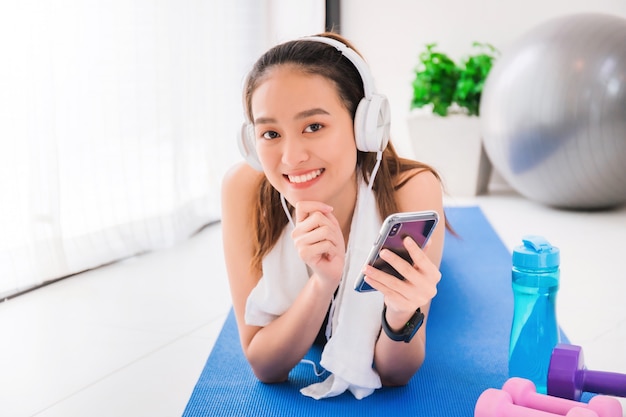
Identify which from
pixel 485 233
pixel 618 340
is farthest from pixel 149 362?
pixel 485 233

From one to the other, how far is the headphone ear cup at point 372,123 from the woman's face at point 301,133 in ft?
0.11

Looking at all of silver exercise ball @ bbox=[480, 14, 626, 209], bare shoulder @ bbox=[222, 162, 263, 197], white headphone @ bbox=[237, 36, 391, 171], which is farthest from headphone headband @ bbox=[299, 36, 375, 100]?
silver exercise ball @ bbox=[480, 14, 626, 209]

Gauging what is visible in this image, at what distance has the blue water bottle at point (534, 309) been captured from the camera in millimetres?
1308

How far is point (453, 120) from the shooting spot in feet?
13.1

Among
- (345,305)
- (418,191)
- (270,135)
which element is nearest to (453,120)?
(418,191)

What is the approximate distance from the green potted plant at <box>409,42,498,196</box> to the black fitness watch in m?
2.83

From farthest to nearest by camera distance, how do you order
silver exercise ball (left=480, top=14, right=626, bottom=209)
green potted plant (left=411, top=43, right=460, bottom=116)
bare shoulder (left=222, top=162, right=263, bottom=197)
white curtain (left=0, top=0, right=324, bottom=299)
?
green potted plant (left=411, top=43, right=460, bottom=116) < silver exercise ball (left=480, top=14, right=626, bottom=209) < white curtain (left=0, top=0, right=324, bottom=299) < bare shoulder (left=222, top=162, right=263, bottom=197)

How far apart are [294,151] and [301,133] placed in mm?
47

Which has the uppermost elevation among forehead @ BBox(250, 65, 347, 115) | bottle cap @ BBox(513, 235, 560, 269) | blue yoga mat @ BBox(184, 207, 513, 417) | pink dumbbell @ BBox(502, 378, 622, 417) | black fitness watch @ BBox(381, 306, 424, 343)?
forehead @ BBox(250, 65, 347, 115)

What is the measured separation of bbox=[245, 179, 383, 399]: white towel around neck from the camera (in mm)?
1348

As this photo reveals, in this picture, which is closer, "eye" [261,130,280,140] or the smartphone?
the smartphone

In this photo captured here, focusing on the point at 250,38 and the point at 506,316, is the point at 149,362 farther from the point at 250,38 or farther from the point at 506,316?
the point at 250,38

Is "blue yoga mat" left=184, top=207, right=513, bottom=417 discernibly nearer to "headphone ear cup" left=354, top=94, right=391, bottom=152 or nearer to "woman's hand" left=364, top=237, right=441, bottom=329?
"woman's hand" left=364, top=237, right=441, bottom=329

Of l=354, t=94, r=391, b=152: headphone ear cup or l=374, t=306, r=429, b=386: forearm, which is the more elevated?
l=354, t=94, r=391, b=152: headphone ear cup
